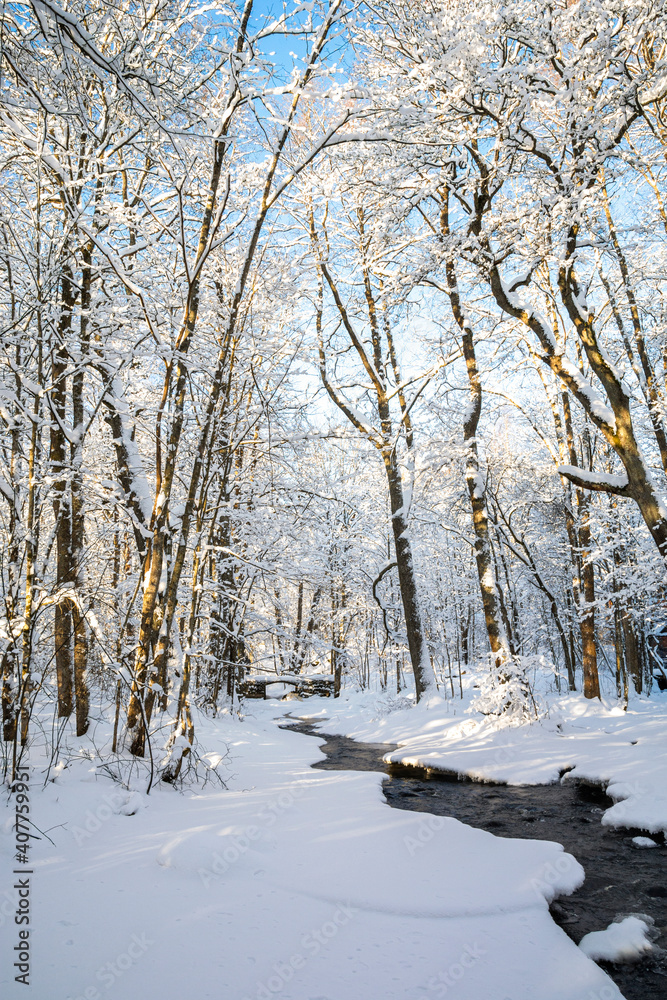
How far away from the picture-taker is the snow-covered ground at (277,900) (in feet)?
5.88

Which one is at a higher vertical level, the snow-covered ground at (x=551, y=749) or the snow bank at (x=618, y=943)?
the snow bank at (x=618, y=943)

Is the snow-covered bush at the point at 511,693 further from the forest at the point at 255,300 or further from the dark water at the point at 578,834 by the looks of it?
the dark water at the point at 578,834

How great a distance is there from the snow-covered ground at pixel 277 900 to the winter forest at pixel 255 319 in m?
0.12

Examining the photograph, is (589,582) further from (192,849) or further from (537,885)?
(192,849)

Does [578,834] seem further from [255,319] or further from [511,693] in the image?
[255,319]

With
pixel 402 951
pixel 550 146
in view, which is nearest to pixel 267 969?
pixel 402 951

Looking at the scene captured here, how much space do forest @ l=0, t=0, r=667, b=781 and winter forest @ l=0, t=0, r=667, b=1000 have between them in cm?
5

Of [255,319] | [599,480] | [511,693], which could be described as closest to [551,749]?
[511,693]

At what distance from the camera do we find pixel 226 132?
4.59 m

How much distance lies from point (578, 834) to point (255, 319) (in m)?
7.64

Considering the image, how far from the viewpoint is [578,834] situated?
3930 millimetres

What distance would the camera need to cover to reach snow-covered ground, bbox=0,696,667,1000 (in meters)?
1.79

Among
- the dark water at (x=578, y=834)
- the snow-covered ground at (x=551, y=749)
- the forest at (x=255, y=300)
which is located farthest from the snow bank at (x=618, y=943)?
the forest at (x=255, y=300)

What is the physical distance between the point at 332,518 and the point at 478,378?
938 cm
